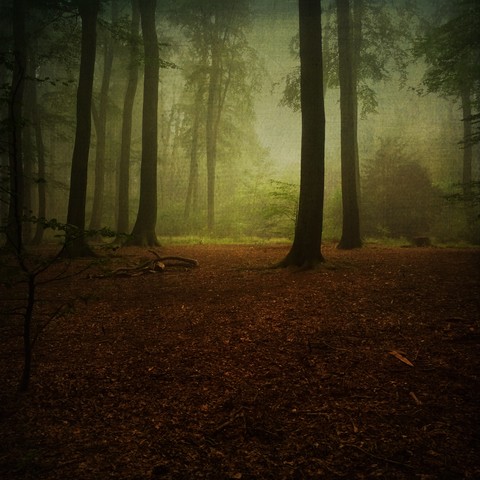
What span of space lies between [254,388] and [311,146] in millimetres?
5549

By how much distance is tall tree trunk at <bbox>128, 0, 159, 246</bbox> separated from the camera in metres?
12.7

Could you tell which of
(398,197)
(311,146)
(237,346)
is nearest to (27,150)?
(311,146)

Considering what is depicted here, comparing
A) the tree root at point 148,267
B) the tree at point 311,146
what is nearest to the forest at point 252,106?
the tree root at point 148,267

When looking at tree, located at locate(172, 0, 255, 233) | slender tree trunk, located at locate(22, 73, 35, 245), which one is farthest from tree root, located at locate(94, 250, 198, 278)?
tree, located at locate(172, 0, 255, 233)

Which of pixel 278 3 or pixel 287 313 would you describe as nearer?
pixel 287 313

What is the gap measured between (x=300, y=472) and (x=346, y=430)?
553 mm

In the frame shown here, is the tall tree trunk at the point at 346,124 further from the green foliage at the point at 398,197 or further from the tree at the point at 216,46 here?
the tree at the point at 216,46

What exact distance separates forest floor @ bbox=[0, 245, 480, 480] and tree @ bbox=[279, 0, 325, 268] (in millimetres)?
1684

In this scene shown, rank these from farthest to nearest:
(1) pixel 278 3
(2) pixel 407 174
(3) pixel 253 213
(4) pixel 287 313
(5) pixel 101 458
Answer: (3) pixel 253 213 < (2) pixel 407 174 < (1) pixel 278 3 < (4) pixel 287 313 < (5) pixel 101 458

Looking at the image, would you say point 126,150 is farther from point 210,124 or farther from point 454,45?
point 454,45

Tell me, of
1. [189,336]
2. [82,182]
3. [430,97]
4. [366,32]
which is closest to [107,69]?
[82,182]

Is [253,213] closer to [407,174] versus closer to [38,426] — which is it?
[407,174]

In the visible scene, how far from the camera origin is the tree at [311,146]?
7.25 m

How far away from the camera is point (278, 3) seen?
53.9ft
